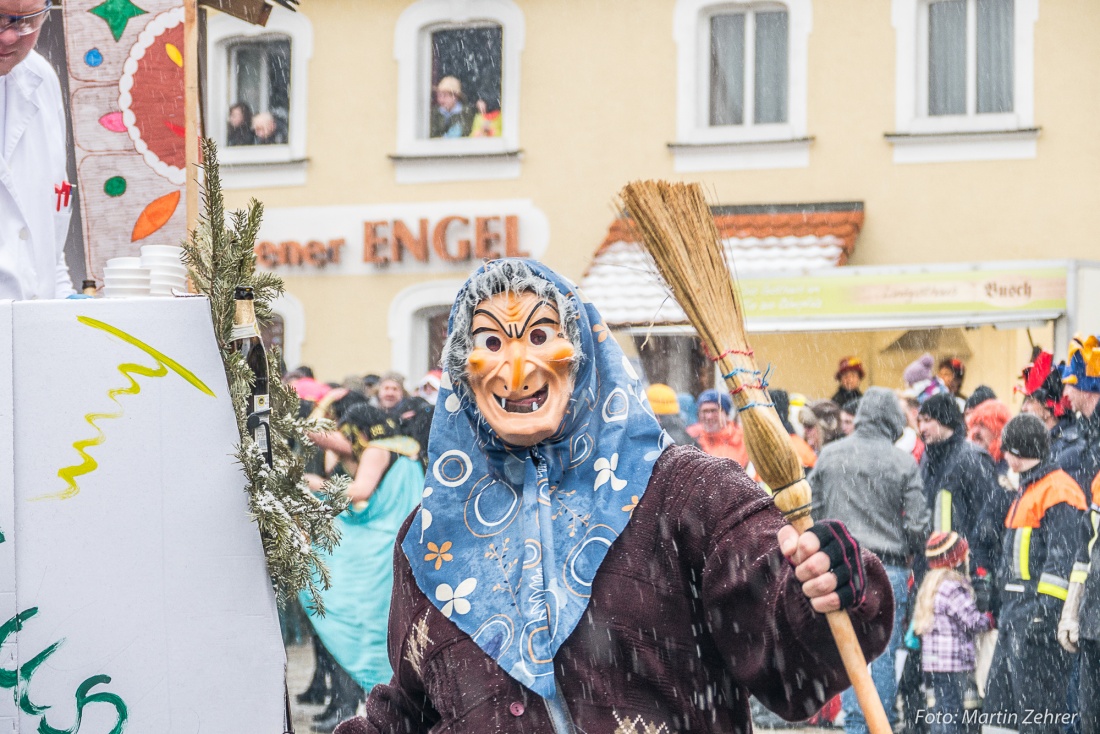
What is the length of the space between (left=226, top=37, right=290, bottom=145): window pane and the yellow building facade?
0.10ft

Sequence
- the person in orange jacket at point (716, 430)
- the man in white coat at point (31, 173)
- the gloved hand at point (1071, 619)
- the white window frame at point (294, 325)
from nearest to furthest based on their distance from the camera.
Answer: the man in white coat at point (31, 173)
the gloved hand at point (1071, 619)
the person in orange jacket at point (716, 430)
the white window frame at point (294, 325)

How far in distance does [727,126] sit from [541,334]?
11619 mm

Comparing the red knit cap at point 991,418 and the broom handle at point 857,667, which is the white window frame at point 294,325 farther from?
the broom handle at point 857,667

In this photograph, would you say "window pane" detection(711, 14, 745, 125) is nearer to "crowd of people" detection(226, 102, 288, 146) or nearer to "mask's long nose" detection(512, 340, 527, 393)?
"crowd of people" detection(226, 102, 288, 146)

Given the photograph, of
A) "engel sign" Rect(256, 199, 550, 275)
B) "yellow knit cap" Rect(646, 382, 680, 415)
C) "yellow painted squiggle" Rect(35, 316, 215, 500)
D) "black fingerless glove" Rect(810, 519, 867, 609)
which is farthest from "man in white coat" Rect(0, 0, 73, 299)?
"engel sign" Rect(256, 199, 550, 275)

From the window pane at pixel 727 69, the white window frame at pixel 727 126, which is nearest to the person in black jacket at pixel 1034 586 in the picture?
the white window frame at pixel 727 126

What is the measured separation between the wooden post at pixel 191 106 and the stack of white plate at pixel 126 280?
0.60m

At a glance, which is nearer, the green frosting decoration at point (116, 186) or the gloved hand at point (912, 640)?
the green frosting decoration at point (116, 186)

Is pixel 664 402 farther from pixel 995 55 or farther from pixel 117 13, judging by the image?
pixel 995 55

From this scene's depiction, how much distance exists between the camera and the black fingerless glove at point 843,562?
221 cm

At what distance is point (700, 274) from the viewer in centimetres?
279

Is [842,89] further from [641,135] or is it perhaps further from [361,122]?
[361,122]

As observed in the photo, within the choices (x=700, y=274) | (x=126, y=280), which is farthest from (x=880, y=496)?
(x=126, y=280)

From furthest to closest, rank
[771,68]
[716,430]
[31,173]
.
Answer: [771,68] < [716,430] < [31,173]
